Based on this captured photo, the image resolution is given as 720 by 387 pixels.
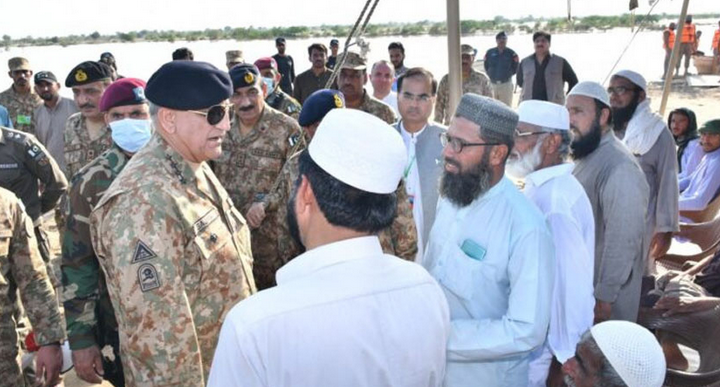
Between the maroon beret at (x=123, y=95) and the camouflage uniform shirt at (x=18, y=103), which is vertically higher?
the maroon beret at (x=123, y=95)

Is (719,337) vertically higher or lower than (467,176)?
lower

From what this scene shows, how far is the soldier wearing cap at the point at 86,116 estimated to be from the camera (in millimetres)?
4211

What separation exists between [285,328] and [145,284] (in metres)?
0.86

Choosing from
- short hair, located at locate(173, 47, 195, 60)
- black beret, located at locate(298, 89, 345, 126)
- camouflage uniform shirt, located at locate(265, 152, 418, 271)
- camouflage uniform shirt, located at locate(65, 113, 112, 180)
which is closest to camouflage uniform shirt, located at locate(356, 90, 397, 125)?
camouflage uniform shirt, located at locate(265, 152, 418, 271)

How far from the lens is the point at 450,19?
10.6ft

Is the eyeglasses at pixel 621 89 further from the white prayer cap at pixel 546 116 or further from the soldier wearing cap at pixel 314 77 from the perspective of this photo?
the soldier wearing cap at pixel 314 77

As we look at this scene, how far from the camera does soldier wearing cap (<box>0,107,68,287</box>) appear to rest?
3.88 meters

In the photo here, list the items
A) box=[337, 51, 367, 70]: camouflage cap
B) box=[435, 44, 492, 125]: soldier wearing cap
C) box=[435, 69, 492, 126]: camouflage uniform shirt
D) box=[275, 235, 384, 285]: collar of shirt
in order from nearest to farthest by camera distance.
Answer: box=[275, 235, 384, 285]: collar of shirt
box=[337, 51, 367, 70]: camouflage cap
box=[435, 69, 492, 126]: camouflage uniform shirt
box=[435, 44, 492, 125]: soldier wearing cap

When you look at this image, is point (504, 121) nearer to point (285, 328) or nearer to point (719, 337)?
point (285, 328)

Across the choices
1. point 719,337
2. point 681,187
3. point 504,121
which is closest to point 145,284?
point 504,121

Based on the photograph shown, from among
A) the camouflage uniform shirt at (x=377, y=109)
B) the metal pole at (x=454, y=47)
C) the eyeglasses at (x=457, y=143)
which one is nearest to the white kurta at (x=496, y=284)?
the eyeglasses at (x=457, y=143)

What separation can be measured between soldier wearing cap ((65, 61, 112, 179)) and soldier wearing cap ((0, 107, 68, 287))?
0.23 m

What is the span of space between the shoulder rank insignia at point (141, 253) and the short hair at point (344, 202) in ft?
2.51

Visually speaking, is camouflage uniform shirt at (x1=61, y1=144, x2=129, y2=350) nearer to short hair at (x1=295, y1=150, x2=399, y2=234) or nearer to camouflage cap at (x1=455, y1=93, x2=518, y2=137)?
short hair at (x1=295, y1=150, x2=399, y2=234)
